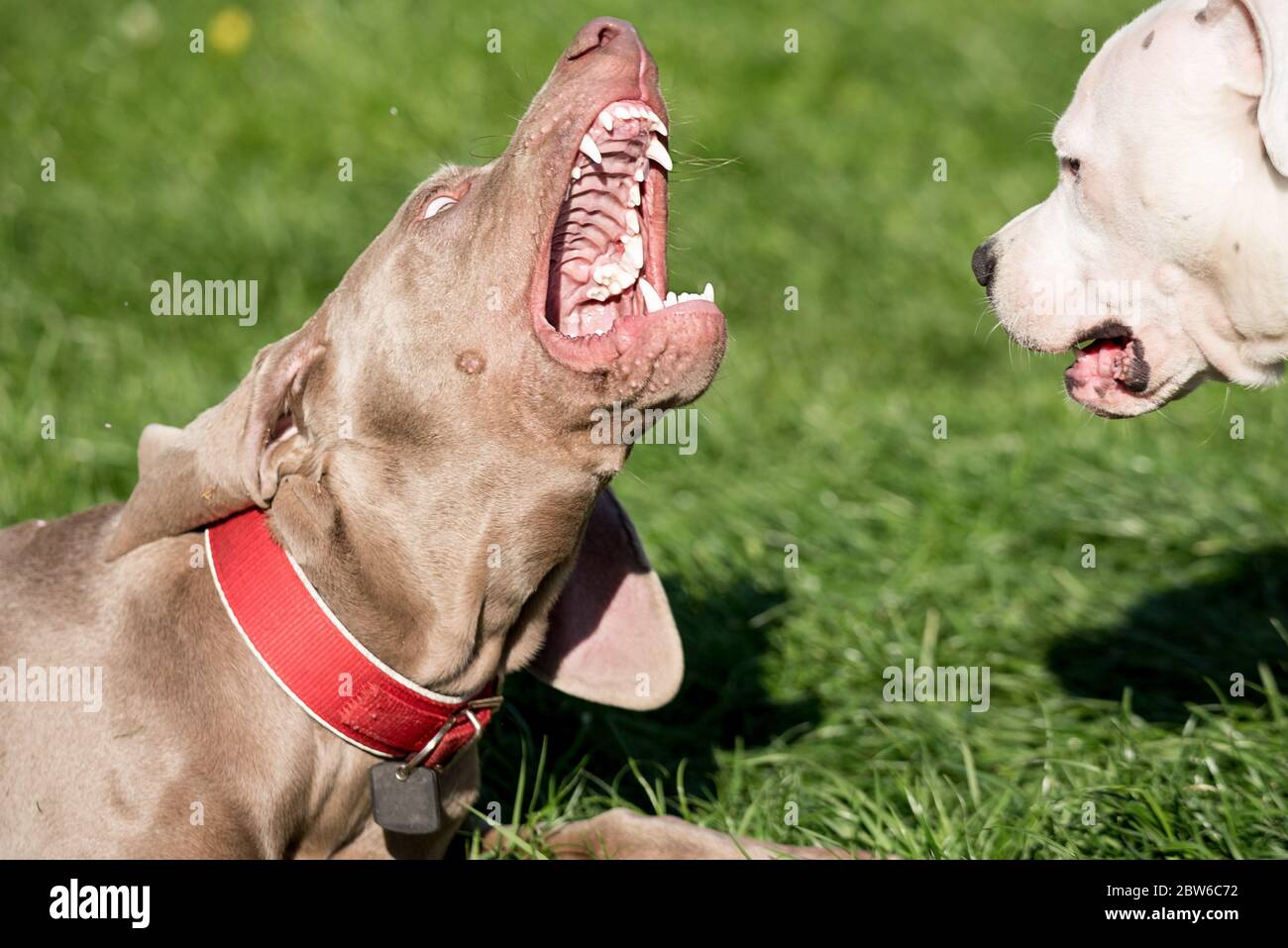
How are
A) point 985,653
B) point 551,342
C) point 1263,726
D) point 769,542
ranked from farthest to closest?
point 769,542 → point 985,653 → point 1263,726 → point 551,342

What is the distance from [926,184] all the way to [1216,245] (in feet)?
17.7

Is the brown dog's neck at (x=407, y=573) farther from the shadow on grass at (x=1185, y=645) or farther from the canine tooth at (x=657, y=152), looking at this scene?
the shadow on grass at (x=1185, y=645)

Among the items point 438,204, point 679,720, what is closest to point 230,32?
point 679,720

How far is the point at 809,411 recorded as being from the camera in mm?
6074

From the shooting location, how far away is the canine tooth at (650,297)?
3051 mm

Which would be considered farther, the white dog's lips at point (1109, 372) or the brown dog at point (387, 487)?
the white dog's lips at point (1109, 372)

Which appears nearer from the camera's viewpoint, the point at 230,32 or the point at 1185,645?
the point at 1185,645

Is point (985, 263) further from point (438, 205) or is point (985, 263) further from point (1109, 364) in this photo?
point (438, 205)

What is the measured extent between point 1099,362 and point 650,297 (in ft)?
3.69

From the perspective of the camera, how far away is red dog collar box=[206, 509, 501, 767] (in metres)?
2.99

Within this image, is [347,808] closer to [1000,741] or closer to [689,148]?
[1000,741]

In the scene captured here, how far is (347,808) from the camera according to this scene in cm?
315

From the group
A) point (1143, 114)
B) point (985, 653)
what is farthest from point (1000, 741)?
point (1143, 114)

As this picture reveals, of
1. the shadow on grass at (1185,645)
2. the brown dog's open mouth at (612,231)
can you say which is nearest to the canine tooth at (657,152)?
the brown dog's open mouth at (612,231)
